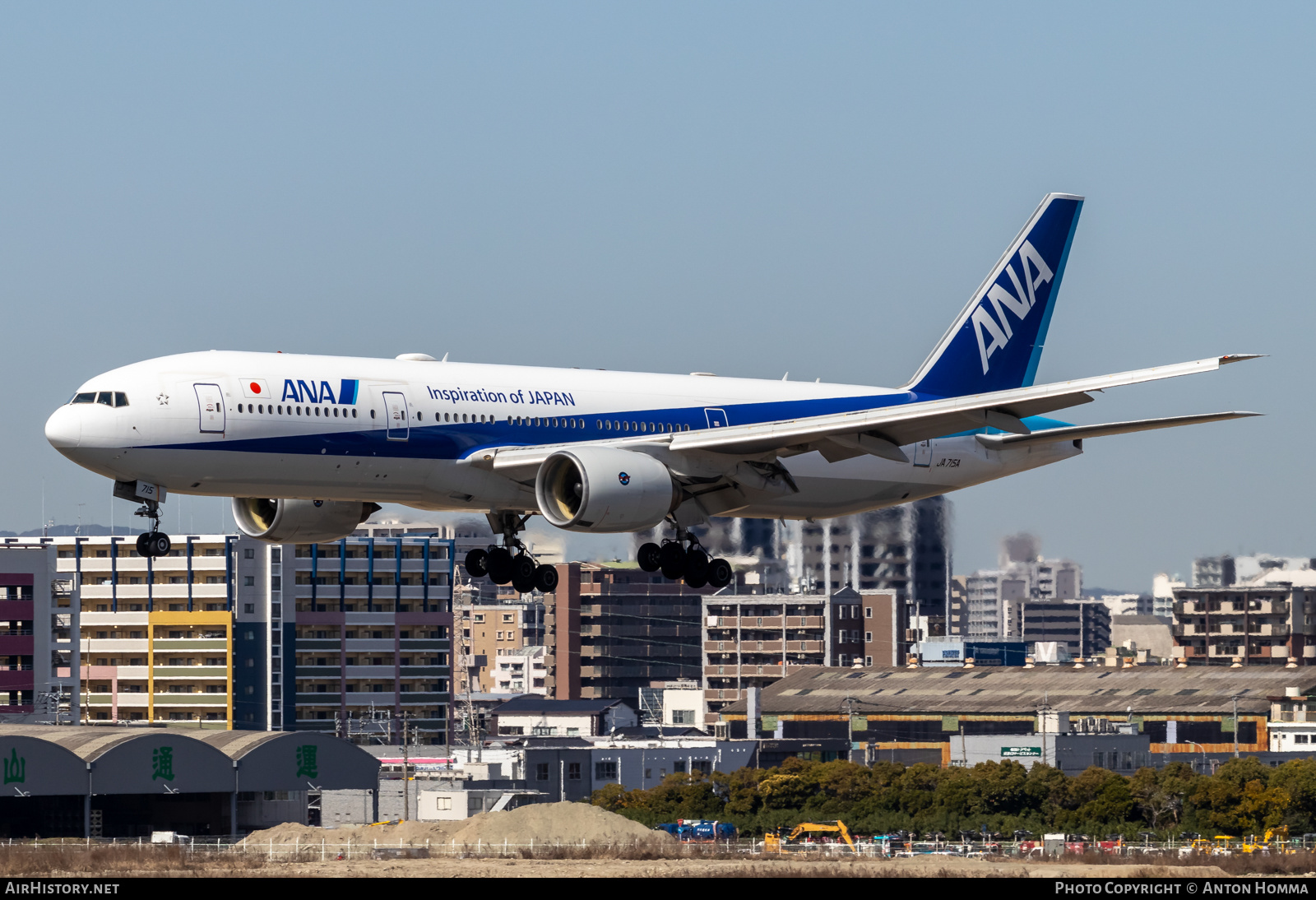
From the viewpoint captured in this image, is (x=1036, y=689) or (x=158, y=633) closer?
(x=1036, y=689)

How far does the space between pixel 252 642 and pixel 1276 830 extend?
9554cm

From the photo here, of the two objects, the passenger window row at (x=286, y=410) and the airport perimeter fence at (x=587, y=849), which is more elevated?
the passenger window row at (x=286, y=410)

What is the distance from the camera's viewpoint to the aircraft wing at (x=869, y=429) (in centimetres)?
5006

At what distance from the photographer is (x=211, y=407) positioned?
46.4m

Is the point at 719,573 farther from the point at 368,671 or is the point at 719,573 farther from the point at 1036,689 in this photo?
the point at 368,671

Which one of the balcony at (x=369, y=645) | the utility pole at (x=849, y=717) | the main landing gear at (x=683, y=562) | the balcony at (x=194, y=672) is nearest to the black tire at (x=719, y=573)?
the main landing gear at (x=683, y=562)

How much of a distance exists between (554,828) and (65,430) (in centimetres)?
4653

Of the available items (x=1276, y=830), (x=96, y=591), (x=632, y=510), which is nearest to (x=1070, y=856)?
(x=1276, y=830)

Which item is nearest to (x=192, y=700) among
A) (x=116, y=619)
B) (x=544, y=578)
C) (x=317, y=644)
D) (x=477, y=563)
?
(x=116, y=619)

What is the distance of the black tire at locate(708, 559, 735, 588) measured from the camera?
5450 cm

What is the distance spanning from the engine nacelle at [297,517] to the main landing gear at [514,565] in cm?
364

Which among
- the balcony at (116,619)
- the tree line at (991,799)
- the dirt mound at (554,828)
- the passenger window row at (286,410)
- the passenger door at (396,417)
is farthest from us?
the balcony at (116,619)

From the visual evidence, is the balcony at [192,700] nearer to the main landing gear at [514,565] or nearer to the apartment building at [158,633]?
the apartment building at [158,633]

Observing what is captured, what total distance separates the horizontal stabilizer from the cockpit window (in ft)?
84.9
